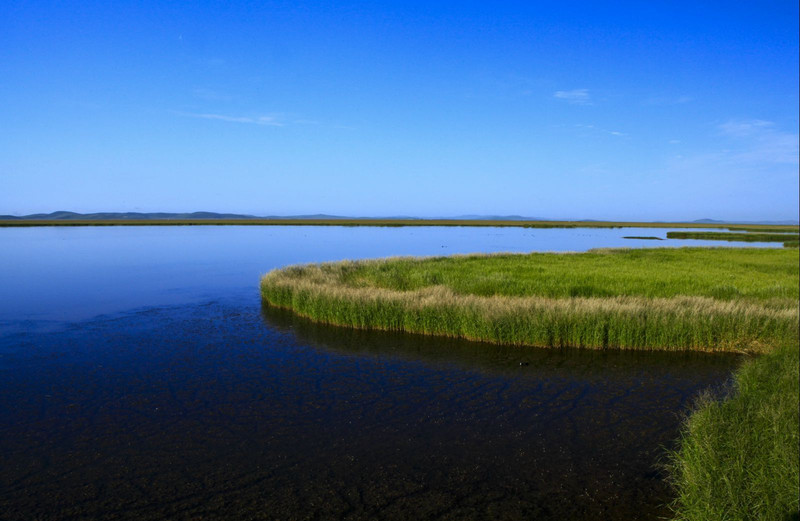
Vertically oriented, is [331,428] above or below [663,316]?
below

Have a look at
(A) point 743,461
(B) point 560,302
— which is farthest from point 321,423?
(B) point 560,302

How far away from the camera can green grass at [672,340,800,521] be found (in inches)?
302

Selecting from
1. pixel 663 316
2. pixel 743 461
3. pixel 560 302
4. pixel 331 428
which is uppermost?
pixel 560 302

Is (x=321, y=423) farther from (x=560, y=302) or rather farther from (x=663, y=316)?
(x=663, y=316)

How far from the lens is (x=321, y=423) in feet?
40.5

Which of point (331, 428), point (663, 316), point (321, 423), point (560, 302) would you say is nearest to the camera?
point (331, 428)

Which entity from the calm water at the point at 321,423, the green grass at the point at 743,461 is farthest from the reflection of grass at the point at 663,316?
the calm water at the point at 321,423

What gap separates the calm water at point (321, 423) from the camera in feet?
30.2

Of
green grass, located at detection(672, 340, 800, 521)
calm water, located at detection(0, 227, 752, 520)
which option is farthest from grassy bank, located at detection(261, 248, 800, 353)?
green grass, located at detection(672, 340, 800, 521)

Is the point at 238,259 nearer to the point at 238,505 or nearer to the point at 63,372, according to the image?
the point at 63,372

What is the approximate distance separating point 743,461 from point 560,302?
44.1 feet

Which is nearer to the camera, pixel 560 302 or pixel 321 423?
pixel 321 423

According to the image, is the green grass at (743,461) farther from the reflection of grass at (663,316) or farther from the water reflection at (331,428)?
the water reflection at (331,428)

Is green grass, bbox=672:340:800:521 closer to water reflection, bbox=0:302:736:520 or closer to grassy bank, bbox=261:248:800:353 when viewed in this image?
water reflection, bbox=0:302:736:520
